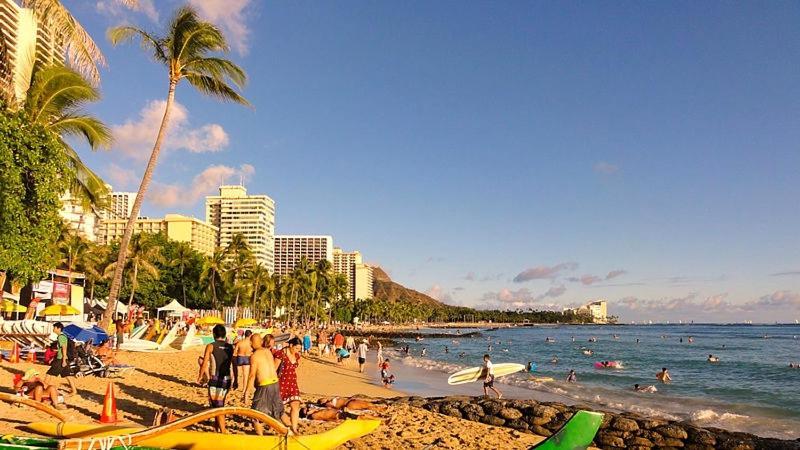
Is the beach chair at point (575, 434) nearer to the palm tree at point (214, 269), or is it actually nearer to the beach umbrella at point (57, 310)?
the beach umbrella at point (57, 310)

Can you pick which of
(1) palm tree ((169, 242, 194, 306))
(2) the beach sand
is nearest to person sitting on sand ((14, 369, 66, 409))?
(2) the beach sand

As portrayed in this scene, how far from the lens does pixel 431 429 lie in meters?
11.4

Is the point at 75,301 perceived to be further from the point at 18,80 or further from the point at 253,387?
the point at 253,387

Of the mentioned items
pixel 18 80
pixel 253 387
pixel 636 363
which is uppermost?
pixel 18 80

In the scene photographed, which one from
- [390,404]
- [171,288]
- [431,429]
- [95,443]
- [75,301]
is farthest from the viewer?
[171,288]

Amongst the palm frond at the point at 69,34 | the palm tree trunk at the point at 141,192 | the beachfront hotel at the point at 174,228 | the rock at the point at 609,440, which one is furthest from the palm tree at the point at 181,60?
the beachfront hotel at the point at 174,228

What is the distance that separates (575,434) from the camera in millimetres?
7410

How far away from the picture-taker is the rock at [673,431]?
11516 millimetres

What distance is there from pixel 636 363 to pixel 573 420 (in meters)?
41.5

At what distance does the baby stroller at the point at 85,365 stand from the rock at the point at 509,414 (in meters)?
10.3

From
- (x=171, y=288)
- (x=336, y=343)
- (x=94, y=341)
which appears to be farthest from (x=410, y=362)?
(x=171, y=288)

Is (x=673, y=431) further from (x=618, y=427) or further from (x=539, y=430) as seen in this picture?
(x=539, y=430)

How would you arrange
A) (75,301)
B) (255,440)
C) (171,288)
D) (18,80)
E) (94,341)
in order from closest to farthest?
1. (255,440)
2. (18,80)
3. (94,341)
4. (75,301)
5. (171,288)

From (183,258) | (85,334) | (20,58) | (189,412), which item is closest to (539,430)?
(189,412)
